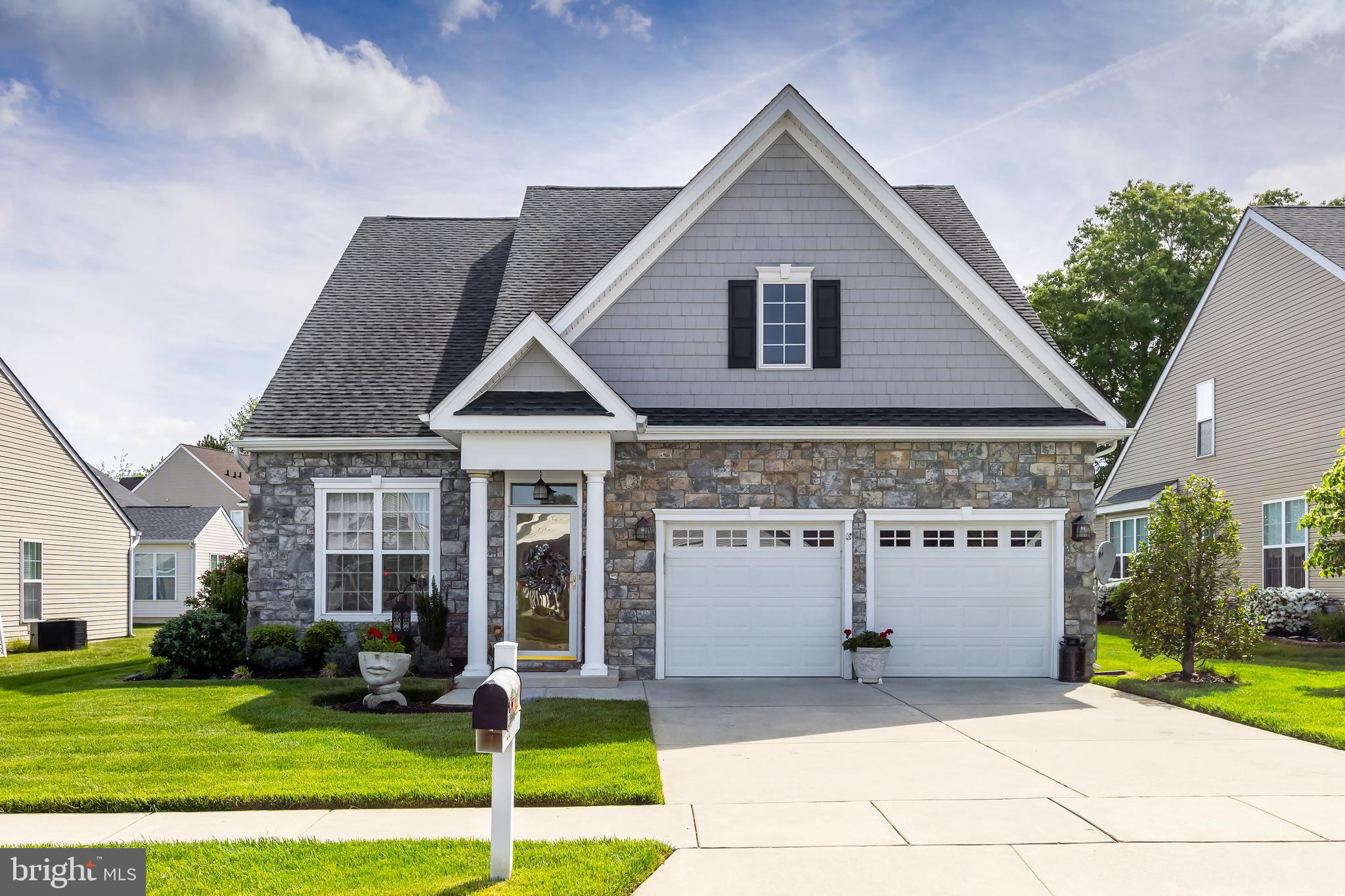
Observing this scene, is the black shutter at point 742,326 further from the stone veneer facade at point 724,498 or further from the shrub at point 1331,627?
the shrub at point 1331,627

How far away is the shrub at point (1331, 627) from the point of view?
1870 centimetres

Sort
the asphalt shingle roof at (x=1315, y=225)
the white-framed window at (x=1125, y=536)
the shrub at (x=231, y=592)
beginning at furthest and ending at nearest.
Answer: the white-framed window at (x=1125, y=536)
the asphalt shingle roof at (x=1315, y=225)
the shrub at (x=231, y=592)

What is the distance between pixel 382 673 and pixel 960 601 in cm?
785

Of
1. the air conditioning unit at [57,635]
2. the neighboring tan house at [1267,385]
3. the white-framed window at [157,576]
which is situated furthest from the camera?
the white-framed window at [157,576]

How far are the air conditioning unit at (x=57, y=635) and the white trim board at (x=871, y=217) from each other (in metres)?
14.7

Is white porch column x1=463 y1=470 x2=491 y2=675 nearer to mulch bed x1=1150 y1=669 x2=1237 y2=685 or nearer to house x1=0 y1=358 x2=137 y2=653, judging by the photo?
mulch bed x1=1150 y1=669 x2=1237 y2=685

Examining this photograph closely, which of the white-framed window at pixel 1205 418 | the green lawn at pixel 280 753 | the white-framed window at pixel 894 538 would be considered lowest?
the green lawn at pixel 280 753

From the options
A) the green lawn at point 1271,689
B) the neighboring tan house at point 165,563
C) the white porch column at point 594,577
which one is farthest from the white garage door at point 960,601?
the neighboring tan house at point 165,563

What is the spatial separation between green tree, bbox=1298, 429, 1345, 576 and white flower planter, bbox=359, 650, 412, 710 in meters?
12.1

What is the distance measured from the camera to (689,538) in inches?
571

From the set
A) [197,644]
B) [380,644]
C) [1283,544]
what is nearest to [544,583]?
[380,644]

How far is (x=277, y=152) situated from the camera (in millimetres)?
15555

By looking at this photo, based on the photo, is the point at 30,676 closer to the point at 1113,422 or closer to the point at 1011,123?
the point at 1113,422

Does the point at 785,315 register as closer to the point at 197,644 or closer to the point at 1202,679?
the point at 1202,679
